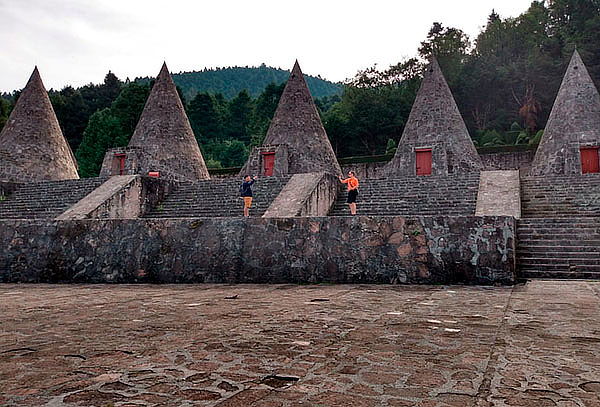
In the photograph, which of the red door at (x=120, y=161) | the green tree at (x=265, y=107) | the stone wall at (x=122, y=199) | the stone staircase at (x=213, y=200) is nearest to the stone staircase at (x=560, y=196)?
the stone staircase at (x=213, y=200)

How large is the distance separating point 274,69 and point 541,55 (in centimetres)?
6251

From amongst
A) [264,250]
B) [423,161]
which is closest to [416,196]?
[264,250]

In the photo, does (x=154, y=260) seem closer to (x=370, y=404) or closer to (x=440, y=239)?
(x=440, y=239)

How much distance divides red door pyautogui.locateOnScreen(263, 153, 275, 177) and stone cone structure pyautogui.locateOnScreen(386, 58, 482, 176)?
15.8 feet

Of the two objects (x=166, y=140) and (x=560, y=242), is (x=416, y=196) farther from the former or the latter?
(x=166, y=140)

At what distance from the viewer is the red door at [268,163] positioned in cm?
1961

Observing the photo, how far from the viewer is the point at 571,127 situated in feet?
57.3

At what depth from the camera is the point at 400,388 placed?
159 centimetres

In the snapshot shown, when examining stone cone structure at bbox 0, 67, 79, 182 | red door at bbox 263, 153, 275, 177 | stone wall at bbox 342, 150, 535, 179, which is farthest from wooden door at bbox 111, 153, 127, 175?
stone wall at bbox 342, 150, 535, 179

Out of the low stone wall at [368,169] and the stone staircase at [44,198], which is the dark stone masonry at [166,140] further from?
the low stone wall at [368,169]

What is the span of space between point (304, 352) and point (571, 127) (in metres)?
18.5

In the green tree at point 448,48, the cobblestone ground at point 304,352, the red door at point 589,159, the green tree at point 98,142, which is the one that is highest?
the green tree at point 448,48

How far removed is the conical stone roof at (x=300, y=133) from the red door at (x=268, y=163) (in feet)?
1.74

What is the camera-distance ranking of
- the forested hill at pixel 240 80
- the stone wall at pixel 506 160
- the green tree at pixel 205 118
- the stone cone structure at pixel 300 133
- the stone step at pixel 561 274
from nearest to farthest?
1. the stone step at pixel 561 274
2. the stone cone structure at pixel 300 133
3. the stone wall at pixel 506 160
4. the green tree at pixel 205 118
5. the forested hill at pixel 240 80
